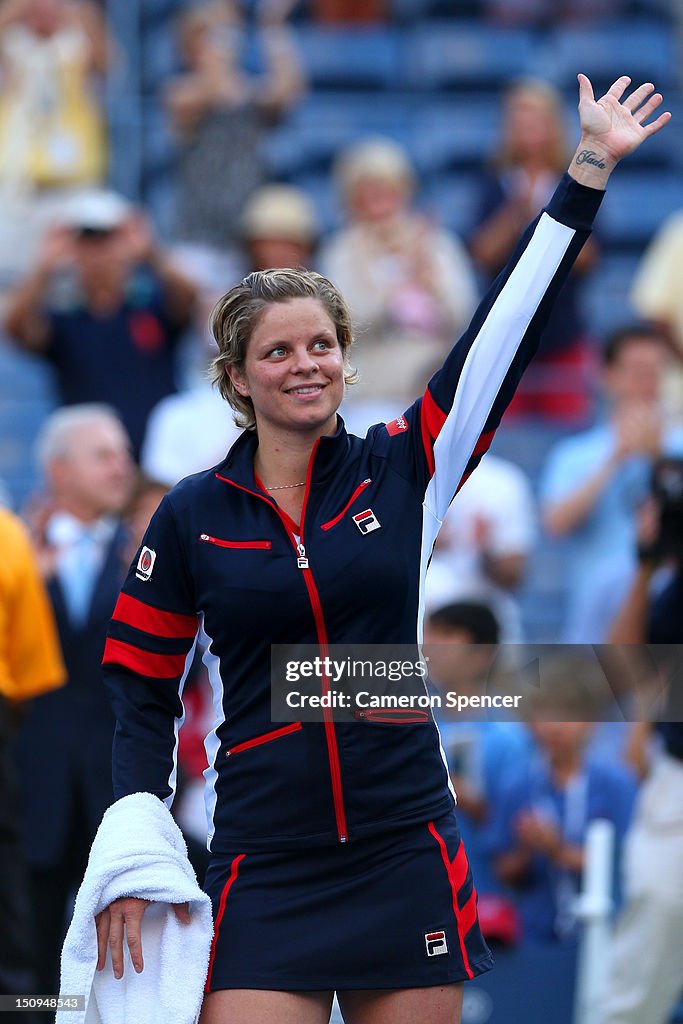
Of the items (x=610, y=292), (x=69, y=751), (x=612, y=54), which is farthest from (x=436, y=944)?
(x=612, y=54)

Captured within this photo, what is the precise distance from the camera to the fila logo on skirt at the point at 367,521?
2713 mm

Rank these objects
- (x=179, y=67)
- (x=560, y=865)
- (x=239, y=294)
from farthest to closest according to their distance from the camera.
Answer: (x=179, y=67)
(x=560, y=865)
(x=239, y=294)

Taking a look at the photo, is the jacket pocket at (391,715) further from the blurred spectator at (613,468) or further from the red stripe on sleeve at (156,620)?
the blurred spectator at (613,468)

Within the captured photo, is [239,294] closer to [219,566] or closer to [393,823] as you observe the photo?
[219,566]

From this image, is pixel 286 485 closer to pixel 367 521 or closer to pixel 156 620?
pixel 367 521

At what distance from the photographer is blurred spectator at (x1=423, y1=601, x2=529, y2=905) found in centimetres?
452

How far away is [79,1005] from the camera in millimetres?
2656

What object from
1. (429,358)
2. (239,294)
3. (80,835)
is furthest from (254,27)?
(239,294)

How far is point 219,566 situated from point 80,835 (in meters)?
2.48

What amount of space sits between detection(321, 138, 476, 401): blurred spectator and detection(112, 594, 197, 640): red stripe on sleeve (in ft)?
14.0

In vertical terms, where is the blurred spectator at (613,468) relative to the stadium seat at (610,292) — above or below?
below

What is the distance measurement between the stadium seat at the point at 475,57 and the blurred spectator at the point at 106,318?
428 centimetres

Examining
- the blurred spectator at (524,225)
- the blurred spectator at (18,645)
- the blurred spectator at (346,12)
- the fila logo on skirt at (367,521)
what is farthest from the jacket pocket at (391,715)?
the blurred spectator at (346,12)

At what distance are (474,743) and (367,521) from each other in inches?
92.8
